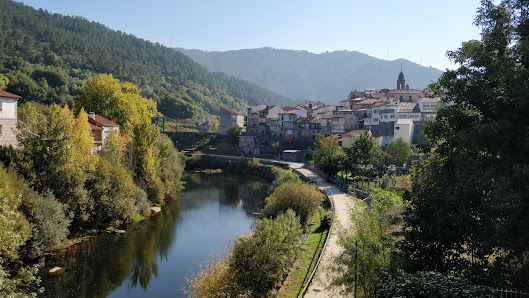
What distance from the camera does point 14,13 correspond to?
125 meters

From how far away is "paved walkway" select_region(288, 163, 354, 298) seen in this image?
1780 cm

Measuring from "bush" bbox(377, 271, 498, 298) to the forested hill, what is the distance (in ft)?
261

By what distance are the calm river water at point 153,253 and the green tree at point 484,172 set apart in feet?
34.6

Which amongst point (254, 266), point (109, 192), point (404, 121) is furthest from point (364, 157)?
point (254, 266)

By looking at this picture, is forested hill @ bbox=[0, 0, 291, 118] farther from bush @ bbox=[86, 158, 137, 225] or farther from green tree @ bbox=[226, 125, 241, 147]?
bush @ bbox=[86, 158, 137, 225]

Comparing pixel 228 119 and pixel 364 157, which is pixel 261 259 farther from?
pixel 228 119

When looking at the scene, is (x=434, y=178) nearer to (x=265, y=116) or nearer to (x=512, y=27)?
(x=512, y=27)

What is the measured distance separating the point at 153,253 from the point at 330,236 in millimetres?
12583

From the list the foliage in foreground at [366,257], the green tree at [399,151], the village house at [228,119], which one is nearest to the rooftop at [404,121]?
the green tree at [399,151]

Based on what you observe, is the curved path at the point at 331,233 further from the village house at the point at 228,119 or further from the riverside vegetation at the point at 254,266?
the village house at the point at 228,119

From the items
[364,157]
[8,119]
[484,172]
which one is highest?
[8,119]

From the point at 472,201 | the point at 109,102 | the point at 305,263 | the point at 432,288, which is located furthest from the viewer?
the point at 109,102

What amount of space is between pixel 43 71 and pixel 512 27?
307 feet

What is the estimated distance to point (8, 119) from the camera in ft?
91.4
